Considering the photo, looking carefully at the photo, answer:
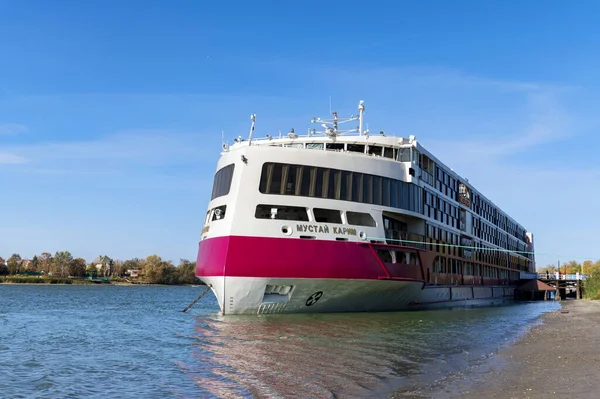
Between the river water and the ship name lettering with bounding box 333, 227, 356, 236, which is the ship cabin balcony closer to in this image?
the ship name lettering with bounding box 333, 227, 356, 236

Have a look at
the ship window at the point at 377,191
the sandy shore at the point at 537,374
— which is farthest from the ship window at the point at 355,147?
the sandy shore at the point at 537,374

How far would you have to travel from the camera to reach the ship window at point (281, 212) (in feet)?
82.8

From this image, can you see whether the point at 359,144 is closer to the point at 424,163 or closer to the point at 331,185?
the point at 424,163

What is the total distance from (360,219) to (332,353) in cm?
1273

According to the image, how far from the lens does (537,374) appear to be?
11.4 meters

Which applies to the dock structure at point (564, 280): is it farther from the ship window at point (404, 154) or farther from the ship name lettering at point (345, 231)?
the ship name lettering at point (345, 231)

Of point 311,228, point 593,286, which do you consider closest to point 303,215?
point 311,228

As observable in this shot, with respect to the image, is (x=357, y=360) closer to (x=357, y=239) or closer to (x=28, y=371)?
(x=28, y=371)

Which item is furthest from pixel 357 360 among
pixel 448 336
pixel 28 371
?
pixel 28 371

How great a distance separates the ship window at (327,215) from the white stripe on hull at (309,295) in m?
2.96

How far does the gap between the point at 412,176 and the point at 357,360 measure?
18.2m

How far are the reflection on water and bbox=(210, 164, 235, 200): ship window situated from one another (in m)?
6.06

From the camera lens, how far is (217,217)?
87.7 ft

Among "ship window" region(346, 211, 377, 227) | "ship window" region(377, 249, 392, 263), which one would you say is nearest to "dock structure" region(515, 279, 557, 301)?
"ship window" region(377, 249, 392, 263)
